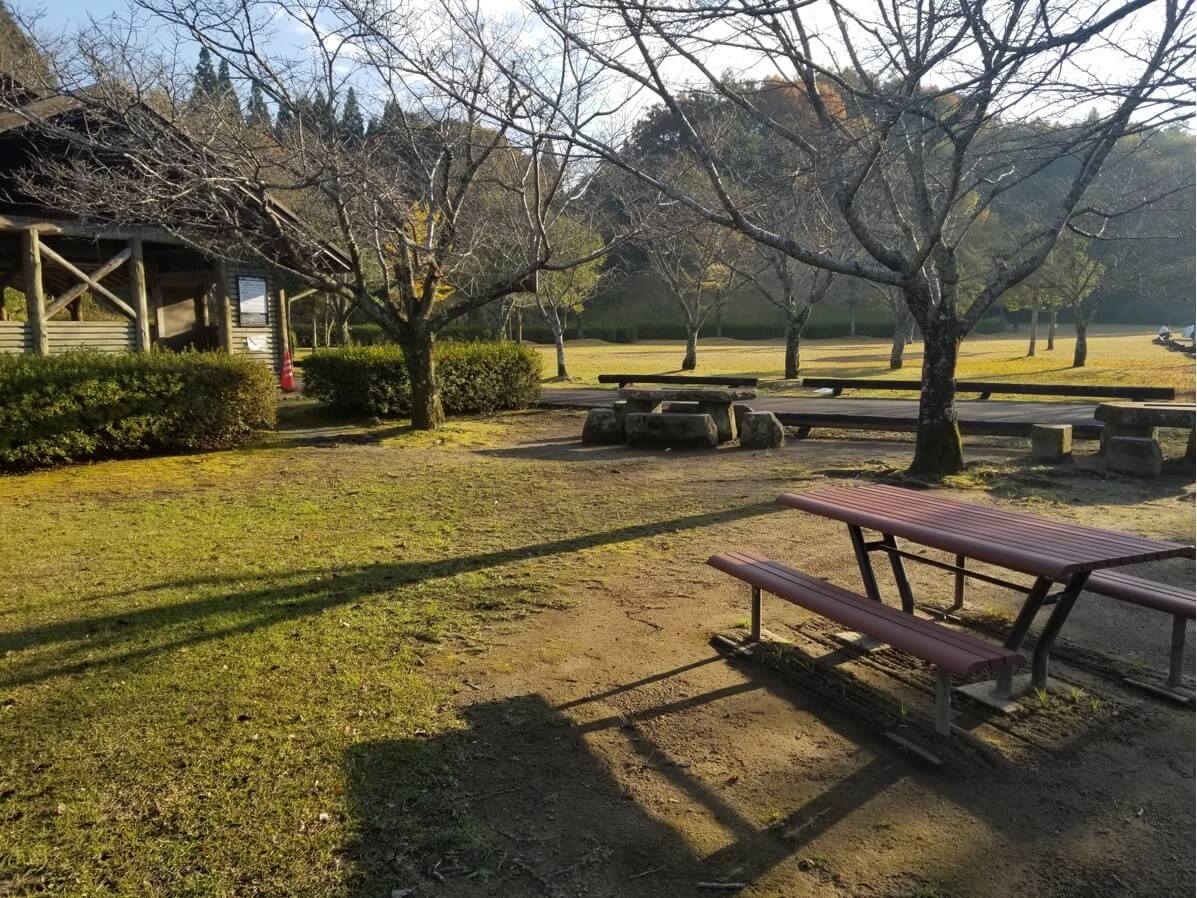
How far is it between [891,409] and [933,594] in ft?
37.2

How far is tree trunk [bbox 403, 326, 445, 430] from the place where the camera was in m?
12.8

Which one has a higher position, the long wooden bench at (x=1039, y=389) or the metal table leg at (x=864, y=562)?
the long wooden bench at (x=1039, y=389)

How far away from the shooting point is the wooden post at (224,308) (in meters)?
15.5

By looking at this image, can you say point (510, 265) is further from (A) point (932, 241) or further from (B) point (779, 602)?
(B) point (779, 602)

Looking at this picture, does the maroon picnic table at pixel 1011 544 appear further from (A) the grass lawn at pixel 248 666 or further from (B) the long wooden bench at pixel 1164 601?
(A) the grass lawn at pixel 248 666

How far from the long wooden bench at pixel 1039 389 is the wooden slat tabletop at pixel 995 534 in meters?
9.23

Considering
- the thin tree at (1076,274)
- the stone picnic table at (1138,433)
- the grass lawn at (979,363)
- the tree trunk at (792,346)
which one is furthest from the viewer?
the thin tree at (1076,274)

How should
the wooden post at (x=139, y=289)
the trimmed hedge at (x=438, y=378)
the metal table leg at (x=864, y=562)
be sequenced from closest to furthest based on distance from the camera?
the metal table leg at (x=864, y=562), the wooden post at (x=139, y=289), the trimmed hedge at (x=438, y=378)

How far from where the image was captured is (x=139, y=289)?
14469 mm

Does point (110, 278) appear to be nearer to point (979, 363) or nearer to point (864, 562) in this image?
point (864, 562)

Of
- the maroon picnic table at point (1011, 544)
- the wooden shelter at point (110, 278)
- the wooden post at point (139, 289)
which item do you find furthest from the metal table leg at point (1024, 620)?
the wooden post at point (139, 289)

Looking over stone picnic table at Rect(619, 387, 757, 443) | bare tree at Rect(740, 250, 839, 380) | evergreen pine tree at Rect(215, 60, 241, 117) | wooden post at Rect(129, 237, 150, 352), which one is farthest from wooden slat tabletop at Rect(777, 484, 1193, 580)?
bare tree at Rect(740, 250, 839, 380)

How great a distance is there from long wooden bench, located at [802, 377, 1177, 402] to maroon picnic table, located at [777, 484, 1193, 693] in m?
9.23

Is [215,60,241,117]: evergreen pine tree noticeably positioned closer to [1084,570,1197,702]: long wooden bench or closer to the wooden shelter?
the wooden shelter
